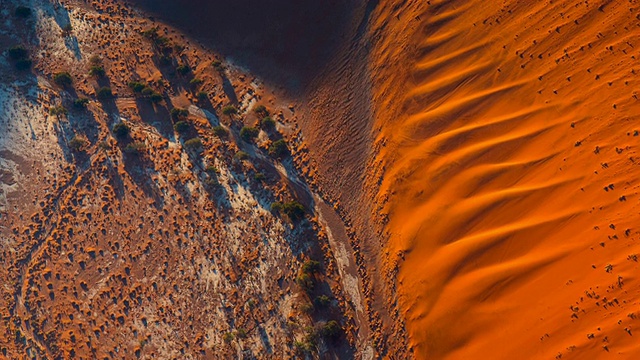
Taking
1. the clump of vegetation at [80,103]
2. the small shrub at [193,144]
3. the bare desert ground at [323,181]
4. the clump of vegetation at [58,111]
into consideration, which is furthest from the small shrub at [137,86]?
the small shrub at [193,144]

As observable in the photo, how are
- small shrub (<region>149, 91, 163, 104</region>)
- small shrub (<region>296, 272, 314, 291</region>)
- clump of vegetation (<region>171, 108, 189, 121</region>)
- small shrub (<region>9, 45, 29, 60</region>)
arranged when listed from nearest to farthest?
small shrub (<region>296, 272, 314, 291</region>)
clump of vegetation (<region>171, 108, 189, 121</region>)
small shrub (<region>149, 91, 163, 104</region>)
small shrub (<region>9, 45, 29, 60</region>)

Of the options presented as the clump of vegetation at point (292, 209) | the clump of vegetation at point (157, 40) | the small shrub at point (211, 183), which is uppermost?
the clump of vegetation at point (157, 40)

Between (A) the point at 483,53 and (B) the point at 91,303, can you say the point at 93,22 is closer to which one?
(B) the point at 91,303

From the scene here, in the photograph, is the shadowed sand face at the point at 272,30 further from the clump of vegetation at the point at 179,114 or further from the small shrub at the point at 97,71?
the small shrub at the point at 97,71

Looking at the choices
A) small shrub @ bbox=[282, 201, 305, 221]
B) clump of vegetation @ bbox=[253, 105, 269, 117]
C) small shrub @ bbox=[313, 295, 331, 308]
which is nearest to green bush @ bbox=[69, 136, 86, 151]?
clump of vegetation @ bbox=[253, 105, 269, 117]

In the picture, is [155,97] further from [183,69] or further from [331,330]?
[331,330]

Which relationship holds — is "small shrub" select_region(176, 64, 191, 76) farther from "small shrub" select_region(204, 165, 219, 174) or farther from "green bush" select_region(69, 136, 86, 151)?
"green bush" select_region(69, 136, 86, 151)

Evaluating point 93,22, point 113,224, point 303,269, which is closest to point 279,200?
point 303,269
